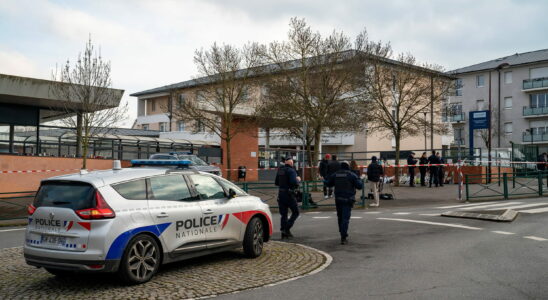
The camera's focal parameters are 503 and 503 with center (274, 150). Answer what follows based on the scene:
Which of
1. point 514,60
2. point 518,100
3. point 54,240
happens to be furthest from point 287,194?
point 514,60

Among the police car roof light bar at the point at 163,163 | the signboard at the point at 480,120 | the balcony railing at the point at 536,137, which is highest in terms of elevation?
the balcony railing at the point at 536,137

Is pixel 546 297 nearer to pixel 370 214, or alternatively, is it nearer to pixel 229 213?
pixel 229 213

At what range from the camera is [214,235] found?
25.2 feet

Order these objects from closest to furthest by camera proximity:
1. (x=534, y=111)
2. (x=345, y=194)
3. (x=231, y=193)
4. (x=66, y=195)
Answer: (x=66, y=195) < (x=231, y=193) < (x=345, y=194) < (x=534, y=111)

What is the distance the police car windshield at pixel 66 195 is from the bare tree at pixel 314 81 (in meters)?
19.7

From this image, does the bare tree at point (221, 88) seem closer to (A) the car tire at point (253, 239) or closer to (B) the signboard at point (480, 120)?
(B) the signboard at point (480, 120)

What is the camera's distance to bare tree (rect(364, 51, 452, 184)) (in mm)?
27828

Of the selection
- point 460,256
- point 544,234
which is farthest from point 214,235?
point 544,234

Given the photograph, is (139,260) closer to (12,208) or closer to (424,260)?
(424,260)

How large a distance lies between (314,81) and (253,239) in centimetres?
1832

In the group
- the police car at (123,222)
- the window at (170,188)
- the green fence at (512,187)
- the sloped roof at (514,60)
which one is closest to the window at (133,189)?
the police car at (123,222)

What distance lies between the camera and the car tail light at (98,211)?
6.14 metres

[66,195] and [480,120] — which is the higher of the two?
[480,120]

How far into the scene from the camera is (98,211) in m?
6.16
